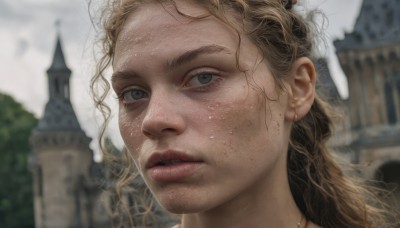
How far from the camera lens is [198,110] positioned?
2.20 meters

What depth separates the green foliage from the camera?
5356 centimetres

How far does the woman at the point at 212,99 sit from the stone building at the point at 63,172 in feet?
141

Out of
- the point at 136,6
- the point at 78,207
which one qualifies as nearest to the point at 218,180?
the point at 136,6

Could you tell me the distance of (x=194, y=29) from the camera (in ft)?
7.29

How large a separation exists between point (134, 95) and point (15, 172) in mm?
55290

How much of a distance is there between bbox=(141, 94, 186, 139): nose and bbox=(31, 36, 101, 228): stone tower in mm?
44562

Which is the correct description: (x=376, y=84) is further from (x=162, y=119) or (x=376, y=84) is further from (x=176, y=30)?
(x=162, y=119)

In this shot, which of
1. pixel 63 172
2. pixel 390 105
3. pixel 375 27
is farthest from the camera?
pixel 63 172

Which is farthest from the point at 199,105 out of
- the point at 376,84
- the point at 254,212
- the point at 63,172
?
the point at 63,172

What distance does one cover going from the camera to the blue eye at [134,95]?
7.65 ft

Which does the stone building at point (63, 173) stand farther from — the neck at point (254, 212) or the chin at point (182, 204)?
the chin at point (182, 204)

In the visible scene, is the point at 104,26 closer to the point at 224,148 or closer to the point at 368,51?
the point at 224,148

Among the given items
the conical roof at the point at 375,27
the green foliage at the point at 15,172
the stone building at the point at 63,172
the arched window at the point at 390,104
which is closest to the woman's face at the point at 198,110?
the arched window at the point at 390,104

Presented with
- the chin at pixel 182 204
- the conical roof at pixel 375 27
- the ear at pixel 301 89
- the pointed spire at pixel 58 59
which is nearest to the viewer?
the chin at pixel 182 204
